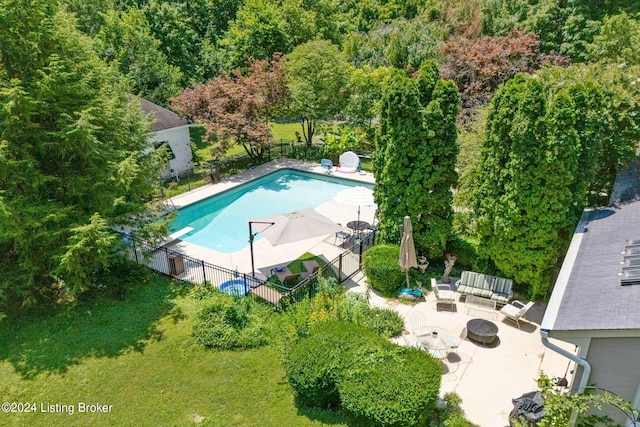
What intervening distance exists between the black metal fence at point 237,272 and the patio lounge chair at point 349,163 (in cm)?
1127

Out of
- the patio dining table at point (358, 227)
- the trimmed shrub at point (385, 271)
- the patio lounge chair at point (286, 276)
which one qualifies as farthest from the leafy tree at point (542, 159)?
the patio lounge chair at point (286, 276)

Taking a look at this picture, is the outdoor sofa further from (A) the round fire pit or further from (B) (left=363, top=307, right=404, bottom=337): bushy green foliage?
(B) (left=363, top=307, right=404, bottom=337): bushy green foliage

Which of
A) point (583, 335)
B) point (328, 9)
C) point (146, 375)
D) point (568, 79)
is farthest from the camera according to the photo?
point (328, 9)

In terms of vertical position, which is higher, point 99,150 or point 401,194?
point 99,150

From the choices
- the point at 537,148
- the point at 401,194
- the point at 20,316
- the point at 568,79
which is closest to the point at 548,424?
the point at 537,148

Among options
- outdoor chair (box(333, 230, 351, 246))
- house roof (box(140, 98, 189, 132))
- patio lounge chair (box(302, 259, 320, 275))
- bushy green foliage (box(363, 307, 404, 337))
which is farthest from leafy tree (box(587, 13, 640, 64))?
house roof (box(140, 98, 189, 132))

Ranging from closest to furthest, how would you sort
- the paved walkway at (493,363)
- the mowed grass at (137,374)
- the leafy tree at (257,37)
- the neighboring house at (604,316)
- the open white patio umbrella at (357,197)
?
1. the neighboring house at (604,316)
2. the mowed grass at (137,374)
3. the paved walkway at (493,363)
4. the open white patio umbrella at (357,197)
5. the leafy tree at (257,37)

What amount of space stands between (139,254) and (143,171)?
12.0 ft

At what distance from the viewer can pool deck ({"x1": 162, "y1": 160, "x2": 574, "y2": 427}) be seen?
365 inches

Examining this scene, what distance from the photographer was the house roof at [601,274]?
284 inches

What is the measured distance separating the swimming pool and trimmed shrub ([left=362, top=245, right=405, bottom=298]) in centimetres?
698

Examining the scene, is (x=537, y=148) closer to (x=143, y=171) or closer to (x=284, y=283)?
(x=284, y=283)

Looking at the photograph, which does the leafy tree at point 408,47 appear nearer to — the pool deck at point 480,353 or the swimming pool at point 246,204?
the swimming pool at point 246,204

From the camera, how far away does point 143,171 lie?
1462 centimetres
